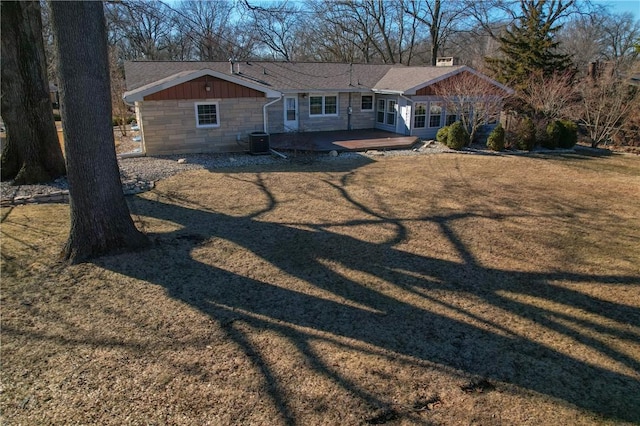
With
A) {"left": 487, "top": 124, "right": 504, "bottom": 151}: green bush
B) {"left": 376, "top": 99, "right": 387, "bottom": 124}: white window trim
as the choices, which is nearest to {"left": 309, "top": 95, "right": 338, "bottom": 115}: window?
{"left": 376, "top": 99, "right": 387, "bottom": 124}: white window trim

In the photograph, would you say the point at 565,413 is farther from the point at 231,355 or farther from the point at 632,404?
the point at 231,355

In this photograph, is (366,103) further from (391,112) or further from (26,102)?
(26,102)

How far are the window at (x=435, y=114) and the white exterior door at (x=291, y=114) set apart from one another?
21.4ft

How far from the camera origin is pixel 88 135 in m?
5.96

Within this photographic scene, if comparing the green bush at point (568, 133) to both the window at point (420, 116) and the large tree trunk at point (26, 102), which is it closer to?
the window at point (420, 116)

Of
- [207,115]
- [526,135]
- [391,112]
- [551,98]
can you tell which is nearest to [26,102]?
[207,115]

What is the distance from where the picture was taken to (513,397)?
12.1ft

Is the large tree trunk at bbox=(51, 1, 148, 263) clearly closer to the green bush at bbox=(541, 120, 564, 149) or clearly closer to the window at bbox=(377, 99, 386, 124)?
the window at bbox=(377, 99, 386, 124)

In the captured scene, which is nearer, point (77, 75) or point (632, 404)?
point (632, 404)

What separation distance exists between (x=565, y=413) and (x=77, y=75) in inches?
273

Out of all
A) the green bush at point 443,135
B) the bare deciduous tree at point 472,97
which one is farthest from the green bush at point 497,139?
the green bush at point 443,135

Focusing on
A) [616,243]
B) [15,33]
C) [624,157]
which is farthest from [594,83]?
[15,33]

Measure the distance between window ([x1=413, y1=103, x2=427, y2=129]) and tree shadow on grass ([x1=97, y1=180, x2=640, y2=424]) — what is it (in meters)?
13.0

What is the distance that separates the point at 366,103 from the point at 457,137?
6544mm
